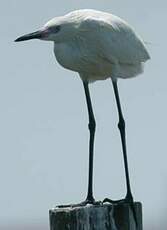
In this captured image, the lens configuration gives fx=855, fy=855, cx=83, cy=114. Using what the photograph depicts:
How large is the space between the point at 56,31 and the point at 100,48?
58 centimetres

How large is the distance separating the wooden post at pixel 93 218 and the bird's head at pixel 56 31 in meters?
2.22

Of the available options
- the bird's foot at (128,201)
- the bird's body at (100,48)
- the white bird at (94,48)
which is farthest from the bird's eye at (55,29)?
the bird's foot at (128,201)

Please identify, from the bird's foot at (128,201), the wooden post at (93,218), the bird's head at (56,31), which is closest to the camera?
the wooden post at (93,218)

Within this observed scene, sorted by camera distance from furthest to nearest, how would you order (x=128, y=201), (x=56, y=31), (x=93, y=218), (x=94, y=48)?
(x=94, y=48) < (x=56, y=31) < (x=128, y=201) < (x=93, y=218)

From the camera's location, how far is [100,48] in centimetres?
927

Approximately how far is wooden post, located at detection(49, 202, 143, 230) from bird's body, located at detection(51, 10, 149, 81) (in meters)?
2.13

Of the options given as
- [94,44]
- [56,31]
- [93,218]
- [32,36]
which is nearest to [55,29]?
[56,31]

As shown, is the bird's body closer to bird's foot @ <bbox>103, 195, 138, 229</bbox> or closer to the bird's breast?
the bird's breast

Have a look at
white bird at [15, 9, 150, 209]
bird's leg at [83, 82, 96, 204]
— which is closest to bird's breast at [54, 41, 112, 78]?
white bird at [15, 9, 150, 209]

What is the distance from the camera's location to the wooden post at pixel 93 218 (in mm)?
7184

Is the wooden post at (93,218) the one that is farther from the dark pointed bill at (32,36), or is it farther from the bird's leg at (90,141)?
the dark pointed bill at (32,36)

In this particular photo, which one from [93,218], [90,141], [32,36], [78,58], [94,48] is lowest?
[93,218]

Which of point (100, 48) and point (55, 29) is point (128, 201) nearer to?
point (100, 48)

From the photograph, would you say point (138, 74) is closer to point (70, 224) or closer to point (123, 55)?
point (123, 55)
